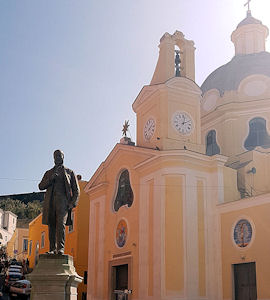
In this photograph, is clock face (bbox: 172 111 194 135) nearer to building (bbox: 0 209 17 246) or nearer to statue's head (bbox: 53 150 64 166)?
statue's head (bbox: 53 150 64 166)

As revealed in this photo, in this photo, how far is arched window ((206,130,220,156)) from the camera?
27.8 m

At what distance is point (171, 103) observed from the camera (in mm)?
22922

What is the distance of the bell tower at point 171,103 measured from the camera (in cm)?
2264

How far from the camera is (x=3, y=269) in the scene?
38000 millimetres

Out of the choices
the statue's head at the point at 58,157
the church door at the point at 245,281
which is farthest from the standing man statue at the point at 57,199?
the church door at the point at 245,281

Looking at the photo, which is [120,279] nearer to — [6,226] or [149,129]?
[149,129]

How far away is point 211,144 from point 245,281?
412 inches

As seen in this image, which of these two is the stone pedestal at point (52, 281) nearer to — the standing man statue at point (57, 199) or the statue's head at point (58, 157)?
the standing man statue at point (57, 199)

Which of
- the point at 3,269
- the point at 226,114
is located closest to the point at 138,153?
the point at 226,114

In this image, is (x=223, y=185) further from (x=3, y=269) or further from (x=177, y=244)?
(x=3, y=269)

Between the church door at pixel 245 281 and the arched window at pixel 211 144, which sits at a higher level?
the arched window at pixel 211 144

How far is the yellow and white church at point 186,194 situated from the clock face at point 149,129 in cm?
5

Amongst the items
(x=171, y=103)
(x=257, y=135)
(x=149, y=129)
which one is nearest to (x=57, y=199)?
(x=171, y=103)

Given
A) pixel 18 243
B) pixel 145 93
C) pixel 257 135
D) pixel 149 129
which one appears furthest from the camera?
pixel 18 243
